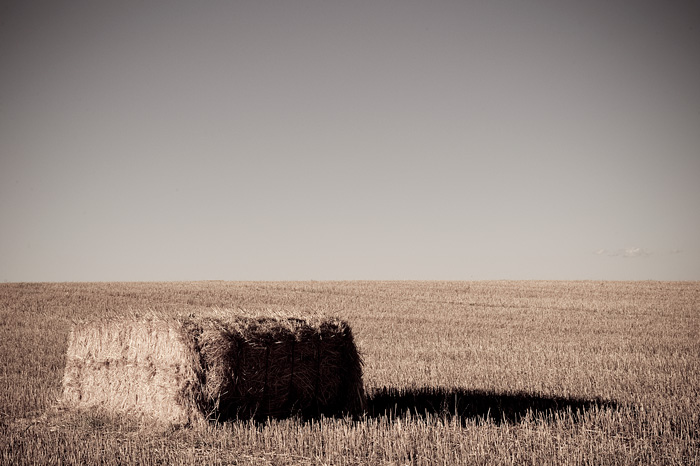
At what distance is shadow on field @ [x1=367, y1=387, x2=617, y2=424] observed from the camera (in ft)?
30.9

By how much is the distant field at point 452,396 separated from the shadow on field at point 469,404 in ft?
0.15

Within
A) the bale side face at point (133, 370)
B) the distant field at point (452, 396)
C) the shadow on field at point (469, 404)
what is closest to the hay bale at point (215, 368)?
the bale side face at point (133, 370)

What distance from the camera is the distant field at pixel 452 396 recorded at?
23.5ft

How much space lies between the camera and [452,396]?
1095 centimetres

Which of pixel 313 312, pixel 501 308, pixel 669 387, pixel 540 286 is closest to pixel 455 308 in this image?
pixel 501 308

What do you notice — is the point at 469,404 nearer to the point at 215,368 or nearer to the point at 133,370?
the point at 215,368

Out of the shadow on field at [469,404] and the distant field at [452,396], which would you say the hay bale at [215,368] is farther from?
the shadow on field at [469,404]

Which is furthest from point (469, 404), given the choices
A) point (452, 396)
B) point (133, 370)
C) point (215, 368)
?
point (133, 370)

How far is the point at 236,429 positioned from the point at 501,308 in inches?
890

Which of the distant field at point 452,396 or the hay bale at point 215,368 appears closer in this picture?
the distant field at point 452,396

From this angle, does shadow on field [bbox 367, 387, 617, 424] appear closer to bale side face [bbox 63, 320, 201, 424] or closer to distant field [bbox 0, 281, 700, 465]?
distant field [bbox 0, 281, 700, 465]

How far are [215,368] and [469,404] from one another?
4.29 meters

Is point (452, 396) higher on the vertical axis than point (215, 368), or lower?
lower

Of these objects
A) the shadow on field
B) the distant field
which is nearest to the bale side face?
the distant field
